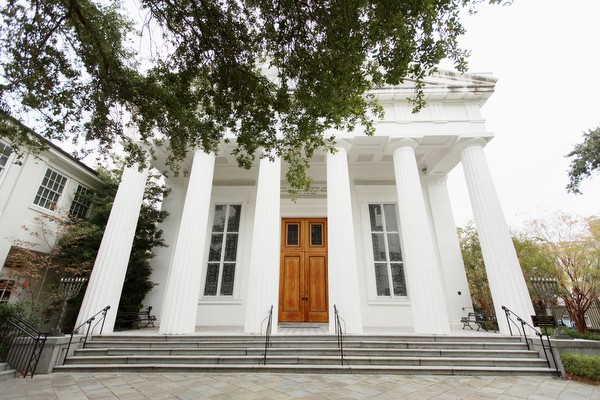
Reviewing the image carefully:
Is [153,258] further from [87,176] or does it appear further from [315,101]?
[315,101]

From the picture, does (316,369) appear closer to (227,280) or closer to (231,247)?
(227,280)

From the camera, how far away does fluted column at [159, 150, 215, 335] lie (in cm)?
711

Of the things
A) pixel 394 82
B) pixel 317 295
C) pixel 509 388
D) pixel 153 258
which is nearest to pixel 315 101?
pixel 394 82

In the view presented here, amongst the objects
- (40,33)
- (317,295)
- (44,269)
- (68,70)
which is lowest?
(317,295)

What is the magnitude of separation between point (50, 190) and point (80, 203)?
1276 millimetres

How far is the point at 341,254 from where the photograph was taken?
25.2 feet

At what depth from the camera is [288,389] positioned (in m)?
4.39

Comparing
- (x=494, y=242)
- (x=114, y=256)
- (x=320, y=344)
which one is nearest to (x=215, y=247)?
(x=114, y=256)

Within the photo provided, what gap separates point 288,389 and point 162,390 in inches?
78.4

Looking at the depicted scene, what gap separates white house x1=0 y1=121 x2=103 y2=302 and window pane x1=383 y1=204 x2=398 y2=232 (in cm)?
1188

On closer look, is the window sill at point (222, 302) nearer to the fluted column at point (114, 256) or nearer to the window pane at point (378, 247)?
the fluted column at point (114, 256)

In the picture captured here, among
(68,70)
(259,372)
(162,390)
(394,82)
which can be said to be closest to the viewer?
(394,82)

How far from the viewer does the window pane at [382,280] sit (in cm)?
1040

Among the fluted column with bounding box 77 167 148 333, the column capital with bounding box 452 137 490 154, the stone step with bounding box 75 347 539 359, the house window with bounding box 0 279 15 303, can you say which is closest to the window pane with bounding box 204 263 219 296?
the fluted column with bounding box 77 167 148 333
